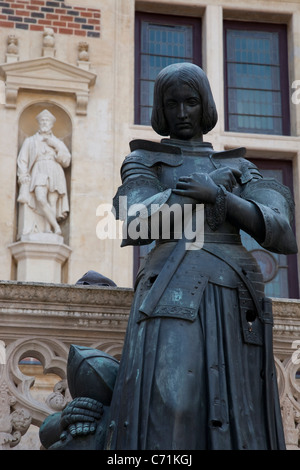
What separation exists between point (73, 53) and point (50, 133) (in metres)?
1.05

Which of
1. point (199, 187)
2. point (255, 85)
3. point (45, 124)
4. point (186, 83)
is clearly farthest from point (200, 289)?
point (255, 85)

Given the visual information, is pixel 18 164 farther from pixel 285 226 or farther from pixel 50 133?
pixel 285 226

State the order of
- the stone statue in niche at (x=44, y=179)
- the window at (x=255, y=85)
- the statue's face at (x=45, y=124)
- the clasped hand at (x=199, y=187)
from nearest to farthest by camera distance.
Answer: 1. the clasped hand at (x=199, y=187)
2. the stone statue in niche at (x=44, y=179)
3. the statue's face at (x=45, y=124)
4. the window at (x=255, y=85)

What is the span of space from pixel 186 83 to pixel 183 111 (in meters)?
0.12

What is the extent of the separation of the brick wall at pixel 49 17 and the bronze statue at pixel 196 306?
7.72m

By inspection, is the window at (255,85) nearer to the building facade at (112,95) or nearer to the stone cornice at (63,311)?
the building facade at (112,95)

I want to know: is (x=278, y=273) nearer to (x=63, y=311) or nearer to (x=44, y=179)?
(x=44, y=179)

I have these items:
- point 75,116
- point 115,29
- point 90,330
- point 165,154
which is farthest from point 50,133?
point 165,154

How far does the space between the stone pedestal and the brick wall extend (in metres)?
2.52

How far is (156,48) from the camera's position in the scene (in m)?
12.2

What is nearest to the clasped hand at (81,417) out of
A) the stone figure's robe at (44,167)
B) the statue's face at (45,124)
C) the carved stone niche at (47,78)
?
the stone figure's robe at (44,167)

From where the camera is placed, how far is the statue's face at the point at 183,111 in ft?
14.1

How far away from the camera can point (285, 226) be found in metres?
4.04

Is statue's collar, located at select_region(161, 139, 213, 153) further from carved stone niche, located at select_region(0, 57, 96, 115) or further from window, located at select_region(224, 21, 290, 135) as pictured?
window, located at select_region(224, 21, 290, 135)
